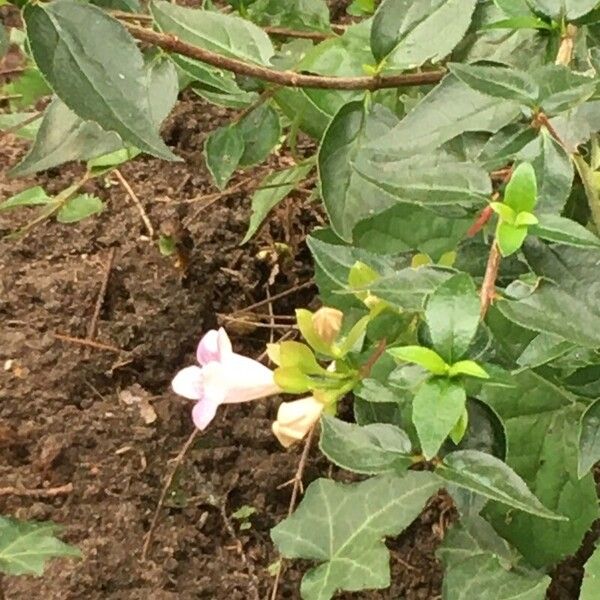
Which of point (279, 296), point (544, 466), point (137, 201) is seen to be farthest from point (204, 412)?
point (137, 201)

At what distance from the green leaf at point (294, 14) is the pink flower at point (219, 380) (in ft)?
1.24

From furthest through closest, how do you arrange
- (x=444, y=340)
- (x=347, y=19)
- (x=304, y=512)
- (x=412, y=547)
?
(x=347, y=19)
(x=412, y=547)
(x=304, y=512)
(x=444, y=340)

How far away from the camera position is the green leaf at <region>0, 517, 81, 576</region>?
1.04 meters

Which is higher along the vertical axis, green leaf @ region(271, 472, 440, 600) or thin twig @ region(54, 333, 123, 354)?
green leaf @ region(271, 472, 440, 600)

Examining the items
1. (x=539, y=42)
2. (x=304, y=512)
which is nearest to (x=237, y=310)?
(x=304, y=512)

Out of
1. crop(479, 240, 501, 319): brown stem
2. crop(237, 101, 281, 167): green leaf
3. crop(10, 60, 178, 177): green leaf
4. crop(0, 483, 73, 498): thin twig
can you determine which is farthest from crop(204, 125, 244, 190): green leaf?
crop(0, 483, 73, 498): thin twig

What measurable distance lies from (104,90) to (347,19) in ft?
3.07

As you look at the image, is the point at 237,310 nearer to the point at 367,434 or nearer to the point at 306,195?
the point at 306,195

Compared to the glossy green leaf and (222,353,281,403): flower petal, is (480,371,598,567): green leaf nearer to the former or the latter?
(222,353,281,403): flower petal

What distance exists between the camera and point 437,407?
621mm

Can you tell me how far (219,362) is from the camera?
870mm

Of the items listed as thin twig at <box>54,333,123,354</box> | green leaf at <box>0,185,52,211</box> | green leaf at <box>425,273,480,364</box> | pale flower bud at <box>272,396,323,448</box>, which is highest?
green leaf at <box>425,273,480,364</box>

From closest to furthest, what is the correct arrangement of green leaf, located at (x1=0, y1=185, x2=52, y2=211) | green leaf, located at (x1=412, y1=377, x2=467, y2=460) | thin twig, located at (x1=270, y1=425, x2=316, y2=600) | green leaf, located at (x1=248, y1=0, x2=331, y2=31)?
1. green leaf, located at (x1=412, y1=377, x2=467, y2=460)
2. green leaf, located at (x1=248, y1=0, x2=331, y2=31)
3. thin twig, located at (x1=270, y1=425, x2=316, y2=600)
4. green leaf, located at (x1=0, y1=185, x2=52, y2=211)

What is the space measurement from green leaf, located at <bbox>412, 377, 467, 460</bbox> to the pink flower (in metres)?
0.24
